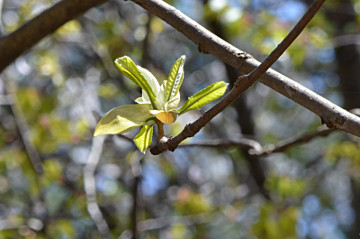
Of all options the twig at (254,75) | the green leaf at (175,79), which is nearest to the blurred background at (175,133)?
the green leaf at (175,79)

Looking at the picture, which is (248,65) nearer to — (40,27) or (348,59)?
(40,27)

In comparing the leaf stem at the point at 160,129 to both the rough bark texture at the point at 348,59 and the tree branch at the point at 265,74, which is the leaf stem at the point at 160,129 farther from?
the rough bark texture at the point at 348,59

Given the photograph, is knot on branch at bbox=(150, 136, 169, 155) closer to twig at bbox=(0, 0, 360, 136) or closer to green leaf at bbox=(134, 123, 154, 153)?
green leaf at bbox=(134, 123, 154, 153)

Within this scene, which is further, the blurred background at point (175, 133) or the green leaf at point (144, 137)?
the blurred background at point (175, 133)

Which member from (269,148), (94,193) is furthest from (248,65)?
(94,193)

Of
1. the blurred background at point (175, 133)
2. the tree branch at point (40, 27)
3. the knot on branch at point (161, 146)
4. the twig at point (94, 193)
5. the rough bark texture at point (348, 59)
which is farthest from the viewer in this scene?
the blurred background at point (175, 133)
